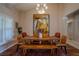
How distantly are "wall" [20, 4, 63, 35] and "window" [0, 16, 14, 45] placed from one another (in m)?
0.23

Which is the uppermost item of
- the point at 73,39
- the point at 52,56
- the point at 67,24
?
the point at 67,24

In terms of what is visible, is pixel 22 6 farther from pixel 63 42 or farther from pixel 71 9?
pixel 63 42

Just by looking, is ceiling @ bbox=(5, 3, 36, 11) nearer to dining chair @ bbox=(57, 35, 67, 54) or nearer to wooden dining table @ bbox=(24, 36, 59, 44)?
wooden dining table @ bbox=(24, 36, 59, 44)

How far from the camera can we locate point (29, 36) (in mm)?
4617

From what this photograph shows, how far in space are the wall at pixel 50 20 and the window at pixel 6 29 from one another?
0.23m

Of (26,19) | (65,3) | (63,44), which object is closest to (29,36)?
(26,19)

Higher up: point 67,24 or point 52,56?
point 67,24

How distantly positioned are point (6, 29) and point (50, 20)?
3.07ft

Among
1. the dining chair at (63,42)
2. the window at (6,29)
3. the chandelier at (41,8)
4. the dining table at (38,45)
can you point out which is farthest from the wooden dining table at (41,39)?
the chandelier at (41,8)

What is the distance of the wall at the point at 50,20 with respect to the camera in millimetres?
4598

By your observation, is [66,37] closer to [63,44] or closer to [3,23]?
[63,44]

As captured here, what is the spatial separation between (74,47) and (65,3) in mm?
921

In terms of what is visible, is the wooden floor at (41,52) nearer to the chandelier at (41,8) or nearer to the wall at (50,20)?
the wall at (50,20)

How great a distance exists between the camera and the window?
14.8 feet
